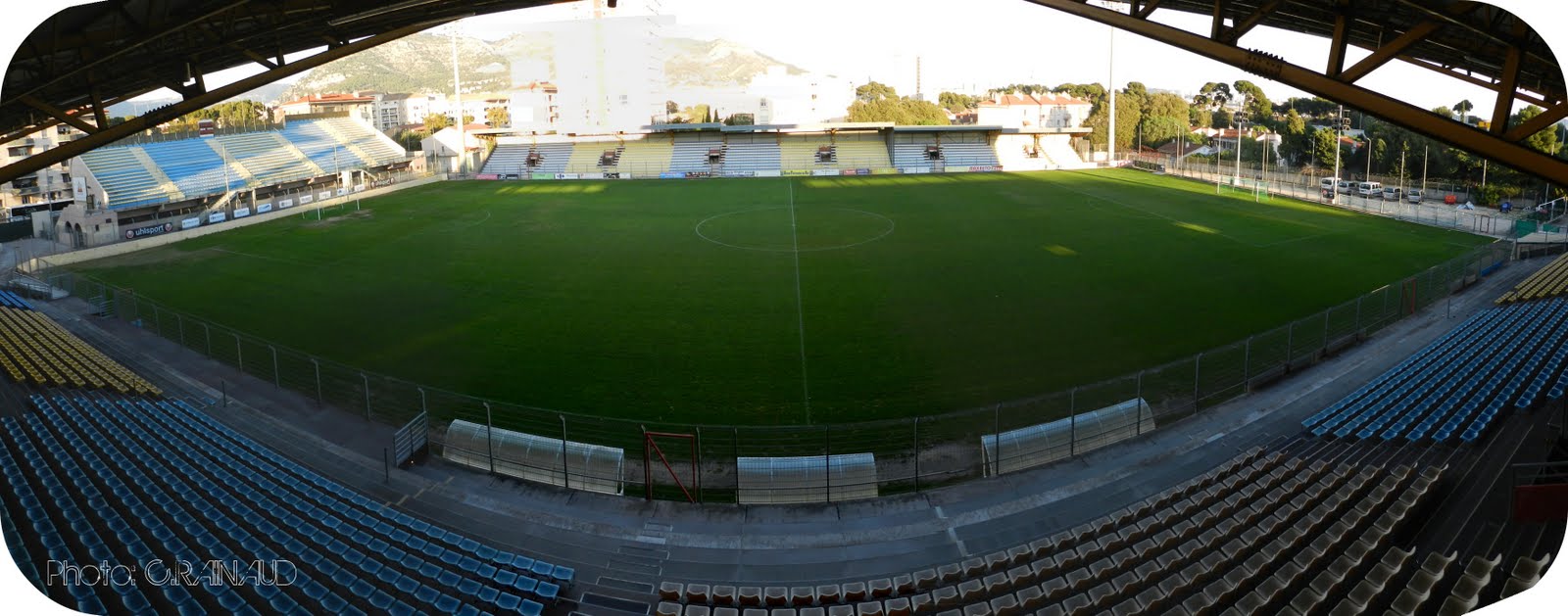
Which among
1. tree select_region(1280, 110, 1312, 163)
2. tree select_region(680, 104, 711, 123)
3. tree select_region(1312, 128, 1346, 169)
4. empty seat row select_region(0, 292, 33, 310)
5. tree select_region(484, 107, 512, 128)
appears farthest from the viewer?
tree select_region(484, 107, 512, 128)

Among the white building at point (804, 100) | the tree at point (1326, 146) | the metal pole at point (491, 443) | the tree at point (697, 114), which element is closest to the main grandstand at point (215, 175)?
the metal pole at point (491, 443)

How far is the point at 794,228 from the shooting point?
3666cm

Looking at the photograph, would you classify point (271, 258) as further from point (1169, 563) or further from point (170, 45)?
point (1169, 563)

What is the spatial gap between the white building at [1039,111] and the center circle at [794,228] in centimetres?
7634

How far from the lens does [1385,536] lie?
9305 mm

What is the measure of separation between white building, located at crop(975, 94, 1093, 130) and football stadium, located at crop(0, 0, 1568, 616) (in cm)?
7940

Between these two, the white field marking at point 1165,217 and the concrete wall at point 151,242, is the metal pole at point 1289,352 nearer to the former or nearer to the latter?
the white field marking at point 1165,217

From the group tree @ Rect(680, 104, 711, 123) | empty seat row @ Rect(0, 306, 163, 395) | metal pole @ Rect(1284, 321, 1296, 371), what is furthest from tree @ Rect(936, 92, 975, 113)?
empty seat row @ Rect(0, 306, 163, 395)

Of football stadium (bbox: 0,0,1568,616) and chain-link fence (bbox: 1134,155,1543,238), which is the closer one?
football stadium (bbox: 0,0,1568,616)

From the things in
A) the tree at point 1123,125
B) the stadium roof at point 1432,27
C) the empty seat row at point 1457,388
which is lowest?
the empty seat row at point 1457,388

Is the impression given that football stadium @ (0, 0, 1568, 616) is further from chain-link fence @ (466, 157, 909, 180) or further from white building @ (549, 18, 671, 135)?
white building @ (549, 18, 671, 135)

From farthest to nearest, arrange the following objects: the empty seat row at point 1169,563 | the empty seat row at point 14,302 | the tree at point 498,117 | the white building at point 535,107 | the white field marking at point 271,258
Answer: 1. the tree at point 498,117
2. the white building at point 535,107
3. the white field marking at point 271,258
4. the empty seat row at point 14,302
5. the empty seat row at point 1169,563

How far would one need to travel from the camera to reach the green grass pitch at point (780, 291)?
17.8 m

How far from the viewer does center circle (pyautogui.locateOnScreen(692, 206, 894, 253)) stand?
33.0 metres
